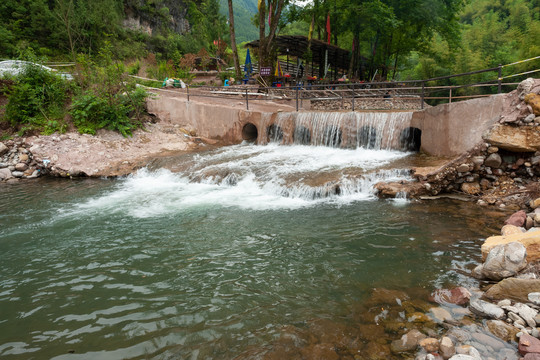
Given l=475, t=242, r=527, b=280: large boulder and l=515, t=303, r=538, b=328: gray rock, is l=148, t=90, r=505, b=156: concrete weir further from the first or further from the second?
l=515, t=303, r=538, b=328: gray rock

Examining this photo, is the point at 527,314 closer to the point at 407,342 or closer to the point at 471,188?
the point at 407,342

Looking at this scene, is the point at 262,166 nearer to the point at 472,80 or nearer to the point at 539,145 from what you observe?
the point at 539,145

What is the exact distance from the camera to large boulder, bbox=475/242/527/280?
3.69m

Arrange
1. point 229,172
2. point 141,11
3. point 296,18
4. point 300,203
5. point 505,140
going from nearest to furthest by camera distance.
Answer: point 505,140 < point 300,203 < point 229,172 < point 296,18 < point 141,11

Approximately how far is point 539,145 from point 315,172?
5.04m

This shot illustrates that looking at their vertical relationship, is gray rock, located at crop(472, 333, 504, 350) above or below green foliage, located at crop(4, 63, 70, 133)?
below

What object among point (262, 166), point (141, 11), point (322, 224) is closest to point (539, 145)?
point (322, 224)

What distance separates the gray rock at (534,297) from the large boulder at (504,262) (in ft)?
1.66

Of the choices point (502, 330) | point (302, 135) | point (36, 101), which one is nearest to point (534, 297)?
point (502, 330)

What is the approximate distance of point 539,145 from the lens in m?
6.50

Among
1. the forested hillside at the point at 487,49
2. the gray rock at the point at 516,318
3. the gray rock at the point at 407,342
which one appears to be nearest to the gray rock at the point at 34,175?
the gray rock at the point at 407,342

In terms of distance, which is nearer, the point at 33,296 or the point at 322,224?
the point at 33,296

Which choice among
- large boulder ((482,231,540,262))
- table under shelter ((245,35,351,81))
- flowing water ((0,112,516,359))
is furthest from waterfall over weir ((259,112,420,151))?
table under shelter ((245,35,351,81))

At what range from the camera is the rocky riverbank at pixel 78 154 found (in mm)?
11492
